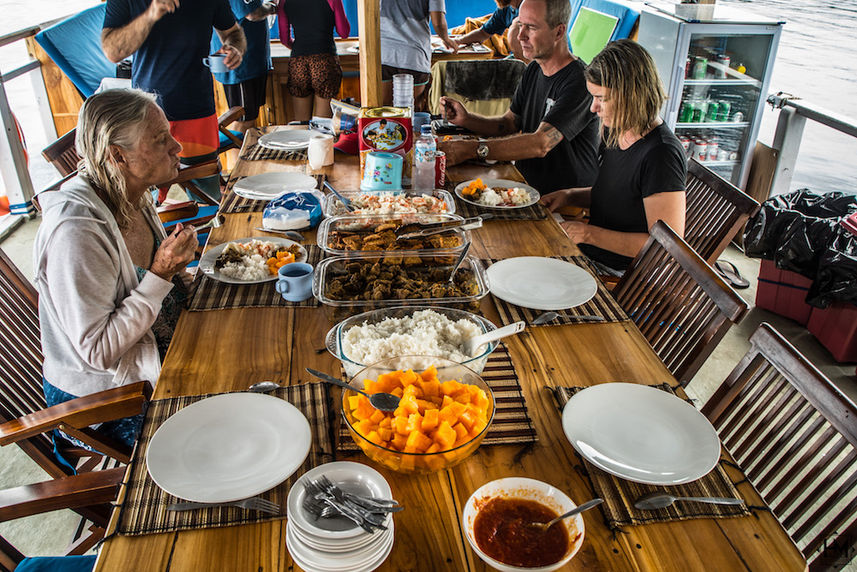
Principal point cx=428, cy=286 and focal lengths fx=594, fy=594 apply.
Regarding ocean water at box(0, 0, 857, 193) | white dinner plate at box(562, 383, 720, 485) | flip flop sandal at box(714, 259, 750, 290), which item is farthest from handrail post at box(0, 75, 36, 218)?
flip flop sandal at box(714, 259, 750, 290)

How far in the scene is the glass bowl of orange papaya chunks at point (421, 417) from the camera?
1.00 m

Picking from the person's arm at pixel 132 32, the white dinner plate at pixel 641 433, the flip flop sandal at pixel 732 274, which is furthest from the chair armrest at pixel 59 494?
the flip flop sandal at pixel 732 274

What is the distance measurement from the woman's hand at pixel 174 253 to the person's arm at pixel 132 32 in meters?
1.72

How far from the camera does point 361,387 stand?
113 cm

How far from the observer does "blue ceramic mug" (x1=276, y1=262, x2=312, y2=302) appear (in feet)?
5.26

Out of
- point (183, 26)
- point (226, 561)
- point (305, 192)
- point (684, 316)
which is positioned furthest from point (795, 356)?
point (183, 26)

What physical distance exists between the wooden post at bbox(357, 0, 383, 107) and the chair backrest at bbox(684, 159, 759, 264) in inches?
57.1

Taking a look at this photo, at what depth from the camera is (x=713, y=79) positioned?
4.25 m

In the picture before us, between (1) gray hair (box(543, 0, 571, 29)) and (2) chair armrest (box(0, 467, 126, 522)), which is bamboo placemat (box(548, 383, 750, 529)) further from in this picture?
(1) gray hair (box(543, 0, 571, 29))

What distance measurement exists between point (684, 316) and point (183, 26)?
110 inches

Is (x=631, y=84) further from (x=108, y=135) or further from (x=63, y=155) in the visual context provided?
(x=63, y=155)

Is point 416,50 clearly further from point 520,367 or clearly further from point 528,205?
point 520,367

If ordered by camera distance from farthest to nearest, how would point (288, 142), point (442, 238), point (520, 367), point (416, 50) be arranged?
point (416, 50)
point (288, 142)
point (442, 238)
point (520, 367)

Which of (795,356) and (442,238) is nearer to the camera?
(795,356)
